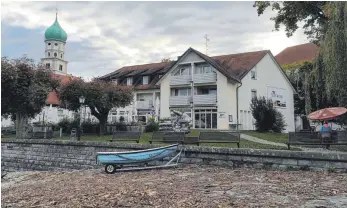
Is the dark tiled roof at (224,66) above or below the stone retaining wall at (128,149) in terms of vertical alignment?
above

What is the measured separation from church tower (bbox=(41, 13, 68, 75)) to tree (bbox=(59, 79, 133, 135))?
6945 centimetres

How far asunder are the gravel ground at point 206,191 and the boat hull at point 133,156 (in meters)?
1.23

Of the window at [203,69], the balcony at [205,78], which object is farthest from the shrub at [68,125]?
the window at [203,69]

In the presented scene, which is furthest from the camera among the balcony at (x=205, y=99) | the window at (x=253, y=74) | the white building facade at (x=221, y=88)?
the window at (x=253, y=74)

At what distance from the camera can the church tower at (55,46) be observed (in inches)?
3632

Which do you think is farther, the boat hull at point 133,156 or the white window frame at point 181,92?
the white window frame at point 181,92

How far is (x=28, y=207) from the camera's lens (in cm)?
677

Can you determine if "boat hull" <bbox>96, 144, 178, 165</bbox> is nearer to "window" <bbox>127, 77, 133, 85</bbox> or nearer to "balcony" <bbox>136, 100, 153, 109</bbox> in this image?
"balcony" <bbox>136, 100, 153, 109</bbox>

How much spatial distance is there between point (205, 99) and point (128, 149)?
2220cm

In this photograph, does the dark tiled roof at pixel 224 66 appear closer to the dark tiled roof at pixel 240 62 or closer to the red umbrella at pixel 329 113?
the dark tiled roof at pixel 240 62

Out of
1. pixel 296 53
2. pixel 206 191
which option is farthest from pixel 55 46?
pixel 206 191

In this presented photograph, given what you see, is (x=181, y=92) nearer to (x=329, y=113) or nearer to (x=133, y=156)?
(x=329, y=113)

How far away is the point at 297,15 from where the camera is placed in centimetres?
2444

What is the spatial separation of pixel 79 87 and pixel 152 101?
1496 centimetres
